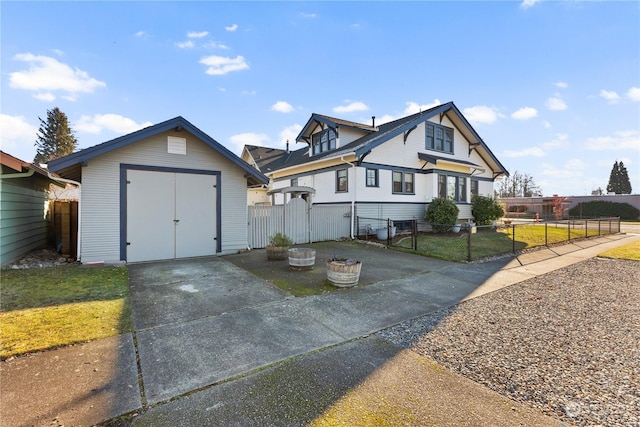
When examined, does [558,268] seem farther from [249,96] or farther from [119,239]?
[249,96]

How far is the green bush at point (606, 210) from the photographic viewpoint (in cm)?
3266

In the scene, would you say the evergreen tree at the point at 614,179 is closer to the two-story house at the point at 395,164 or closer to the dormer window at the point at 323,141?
the two-story house at the point at 395,164

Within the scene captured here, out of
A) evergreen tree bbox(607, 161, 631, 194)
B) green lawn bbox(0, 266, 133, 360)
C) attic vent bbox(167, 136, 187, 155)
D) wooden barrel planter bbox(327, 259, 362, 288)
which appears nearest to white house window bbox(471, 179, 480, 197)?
wooden barrel planter bbox(327, 259, 362, 288)

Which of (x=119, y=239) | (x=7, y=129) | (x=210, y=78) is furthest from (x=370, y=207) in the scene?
(x=7, y=129)

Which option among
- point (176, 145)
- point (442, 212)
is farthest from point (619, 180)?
point (176, 145)

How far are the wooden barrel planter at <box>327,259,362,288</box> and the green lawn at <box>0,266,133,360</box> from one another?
11.6 feet

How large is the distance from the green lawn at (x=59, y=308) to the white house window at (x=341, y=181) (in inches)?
403

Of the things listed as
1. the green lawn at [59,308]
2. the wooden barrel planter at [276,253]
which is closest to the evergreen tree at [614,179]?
the wooden barrel planter at [276,253]

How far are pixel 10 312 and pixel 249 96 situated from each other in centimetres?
1210

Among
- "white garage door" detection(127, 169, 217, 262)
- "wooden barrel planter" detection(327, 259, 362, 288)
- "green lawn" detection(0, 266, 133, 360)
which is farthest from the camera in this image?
"white garage door" detection(127, 169, 217, 262)

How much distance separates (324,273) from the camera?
7.26 meters

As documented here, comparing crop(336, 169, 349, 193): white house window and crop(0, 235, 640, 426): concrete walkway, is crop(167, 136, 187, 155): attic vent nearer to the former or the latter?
crop(0, 235, 640, 426): concrete walkway

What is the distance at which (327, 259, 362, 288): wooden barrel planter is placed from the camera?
5965mm

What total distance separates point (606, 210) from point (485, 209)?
28.9m
